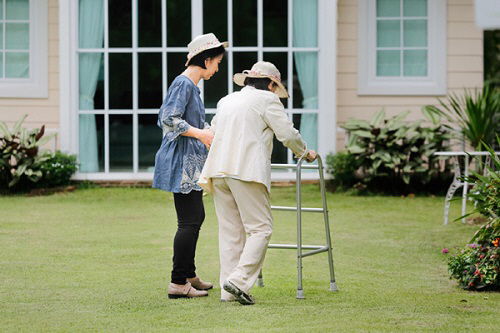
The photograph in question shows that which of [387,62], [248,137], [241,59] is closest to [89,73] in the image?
[241,59]

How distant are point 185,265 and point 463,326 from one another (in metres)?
1.83

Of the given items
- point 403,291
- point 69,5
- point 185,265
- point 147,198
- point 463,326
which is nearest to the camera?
point 463,326

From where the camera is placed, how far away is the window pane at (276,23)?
13.9 metres

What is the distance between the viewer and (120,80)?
1391cm

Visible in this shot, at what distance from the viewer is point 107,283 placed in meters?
7.09

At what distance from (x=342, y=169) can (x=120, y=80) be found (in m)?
3.35

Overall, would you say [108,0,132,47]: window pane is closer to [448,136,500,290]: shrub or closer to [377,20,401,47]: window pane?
[377,20,401,47]: window pane

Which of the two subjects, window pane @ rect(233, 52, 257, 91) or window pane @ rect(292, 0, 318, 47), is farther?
window pane @ rect(292, 0, 318, 47)

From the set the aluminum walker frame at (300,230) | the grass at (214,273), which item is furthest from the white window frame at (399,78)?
the aluminum walker frame at (300,230)

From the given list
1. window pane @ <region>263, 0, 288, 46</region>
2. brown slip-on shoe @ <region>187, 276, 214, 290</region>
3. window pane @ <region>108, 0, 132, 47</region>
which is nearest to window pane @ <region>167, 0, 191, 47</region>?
window pane @ <region>108, 0, 132, 47</region>

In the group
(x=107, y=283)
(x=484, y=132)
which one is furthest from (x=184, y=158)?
(x=484, y=132)

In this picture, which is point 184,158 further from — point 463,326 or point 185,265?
point 463,326

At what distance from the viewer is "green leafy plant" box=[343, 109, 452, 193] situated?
13070 mm

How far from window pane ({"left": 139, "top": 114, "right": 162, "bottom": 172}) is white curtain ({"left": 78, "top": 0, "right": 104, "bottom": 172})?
2.12ft
